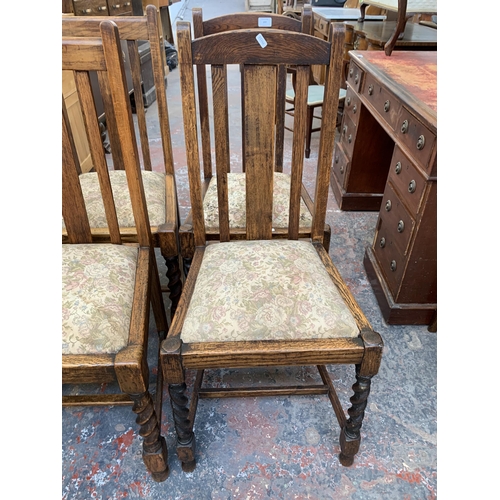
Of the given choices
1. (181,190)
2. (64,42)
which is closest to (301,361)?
(64,42)

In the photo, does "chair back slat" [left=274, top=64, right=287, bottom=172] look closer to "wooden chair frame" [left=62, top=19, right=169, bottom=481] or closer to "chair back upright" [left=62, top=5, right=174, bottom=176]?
"chair back upright" [left=62, top=5, right=174, bottom=176]

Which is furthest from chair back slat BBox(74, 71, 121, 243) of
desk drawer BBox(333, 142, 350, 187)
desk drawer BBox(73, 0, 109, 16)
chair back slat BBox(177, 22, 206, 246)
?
desk drawer BBox(73, 0, 109, 16)

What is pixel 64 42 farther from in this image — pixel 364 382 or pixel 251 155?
pixel 364 382

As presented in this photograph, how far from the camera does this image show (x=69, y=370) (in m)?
1.01

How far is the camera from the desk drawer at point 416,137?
1.51 meters

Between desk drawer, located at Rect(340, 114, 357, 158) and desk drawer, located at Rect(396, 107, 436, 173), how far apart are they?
0.80 metres

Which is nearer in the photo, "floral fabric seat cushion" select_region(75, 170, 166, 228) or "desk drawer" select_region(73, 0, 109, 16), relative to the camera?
"floral fabric seat cushion" select_region(75, 170, 166, 228)

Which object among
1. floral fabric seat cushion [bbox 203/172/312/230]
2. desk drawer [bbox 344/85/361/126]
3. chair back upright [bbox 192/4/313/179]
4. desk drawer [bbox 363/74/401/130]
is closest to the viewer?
chair back upright [bbox 192/4/313/179]

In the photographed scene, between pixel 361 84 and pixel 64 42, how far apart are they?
1.87 m

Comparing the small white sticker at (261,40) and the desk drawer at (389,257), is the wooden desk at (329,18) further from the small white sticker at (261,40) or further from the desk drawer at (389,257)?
the small white sticker at (261,40)

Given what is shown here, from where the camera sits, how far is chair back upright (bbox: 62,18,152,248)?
1.06 m

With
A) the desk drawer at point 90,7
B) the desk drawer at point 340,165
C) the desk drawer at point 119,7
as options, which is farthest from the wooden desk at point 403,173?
the desk drawer at point 119,7

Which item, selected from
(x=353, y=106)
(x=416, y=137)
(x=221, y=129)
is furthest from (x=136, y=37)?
(x=353, y=106)

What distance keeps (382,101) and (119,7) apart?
3044mm
